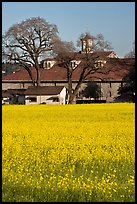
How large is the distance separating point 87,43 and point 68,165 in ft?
136

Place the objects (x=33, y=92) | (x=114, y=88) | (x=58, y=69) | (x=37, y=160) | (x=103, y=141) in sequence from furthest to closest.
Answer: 1. (x=58, y=69)
2. (x=114, y=88)
3. (x=33, y=92)
4. (x=103, y=141)
5. (x=37, y=160)

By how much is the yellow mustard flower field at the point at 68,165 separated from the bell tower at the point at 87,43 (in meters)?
36.8

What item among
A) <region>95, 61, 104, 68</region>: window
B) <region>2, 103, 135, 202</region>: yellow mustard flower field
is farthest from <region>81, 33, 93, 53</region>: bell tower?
<region>2, 103, 135, 202</region>: yellow mustard flower field

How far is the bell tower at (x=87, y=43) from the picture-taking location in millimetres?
49553

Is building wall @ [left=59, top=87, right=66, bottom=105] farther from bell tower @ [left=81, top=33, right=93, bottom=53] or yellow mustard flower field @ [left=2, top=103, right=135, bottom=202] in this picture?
yellow mustard flower field @ [left=2, top=103, right=135, bottom=202]

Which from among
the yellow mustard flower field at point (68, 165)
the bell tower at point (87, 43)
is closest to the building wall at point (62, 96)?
the bell tower at point (87, 43)

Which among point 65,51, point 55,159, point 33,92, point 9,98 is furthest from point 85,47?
point 55,159

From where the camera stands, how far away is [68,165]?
9234 mm

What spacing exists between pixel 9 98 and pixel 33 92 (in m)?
7.19

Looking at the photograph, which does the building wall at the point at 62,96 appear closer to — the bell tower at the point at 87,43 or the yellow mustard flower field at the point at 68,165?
the bell tower at the point at 87,43

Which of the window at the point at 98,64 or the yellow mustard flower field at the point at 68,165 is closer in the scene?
the yellow mustard flower field at the point at 68,165

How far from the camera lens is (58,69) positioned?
66000mm

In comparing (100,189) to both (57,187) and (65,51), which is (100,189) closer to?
(57,187)

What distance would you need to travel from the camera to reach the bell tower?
49.6 metres
